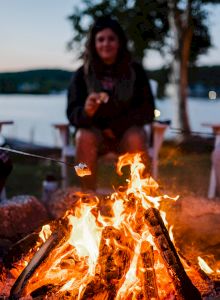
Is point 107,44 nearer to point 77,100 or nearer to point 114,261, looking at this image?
point 77,100

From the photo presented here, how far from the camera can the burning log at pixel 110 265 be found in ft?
6.89

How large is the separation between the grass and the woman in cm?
68

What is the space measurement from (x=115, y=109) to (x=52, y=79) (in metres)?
3.21

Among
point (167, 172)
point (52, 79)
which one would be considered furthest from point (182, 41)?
point (167, 172)

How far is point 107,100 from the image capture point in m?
3.88

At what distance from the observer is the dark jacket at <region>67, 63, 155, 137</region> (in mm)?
3934

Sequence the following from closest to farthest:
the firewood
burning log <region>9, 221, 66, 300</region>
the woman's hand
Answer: the firewood
burning log <region>9, 221, 66, 300</region>
the woman's hand

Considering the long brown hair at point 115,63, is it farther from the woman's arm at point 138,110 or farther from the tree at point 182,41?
the tree at point 182,41

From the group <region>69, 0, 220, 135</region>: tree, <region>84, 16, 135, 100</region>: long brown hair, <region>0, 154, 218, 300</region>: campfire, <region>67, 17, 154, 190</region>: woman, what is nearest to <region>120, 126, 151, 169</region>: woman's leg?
<region>67, 17, 154, 190</region>: woman

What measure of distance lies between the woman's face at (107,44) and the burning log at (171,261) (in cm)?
217

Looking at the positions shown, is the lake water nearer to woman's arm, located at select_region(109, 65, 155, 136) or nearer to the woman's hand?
woman's arm, located at select_region(109, 65, 155, 136)

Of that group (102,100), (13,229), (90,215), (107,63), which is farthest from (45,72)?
(90,215)

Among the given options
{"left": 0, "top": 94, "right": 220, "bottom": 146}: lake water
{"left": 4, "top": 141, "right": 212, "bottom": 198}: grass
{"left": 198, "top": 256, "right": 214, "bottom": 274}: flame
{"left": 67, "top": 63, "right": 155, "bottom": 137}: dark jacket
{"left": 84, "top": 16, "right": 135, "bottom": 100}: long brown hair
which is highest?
{"left": 84, "top": 16, "right": 135, "bottom": 100}: long brown hair

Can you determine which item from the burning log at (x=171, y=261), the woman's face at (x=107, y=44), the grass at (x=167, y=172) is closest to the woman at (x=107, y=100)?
the woman's face at (x=107, y=44)
